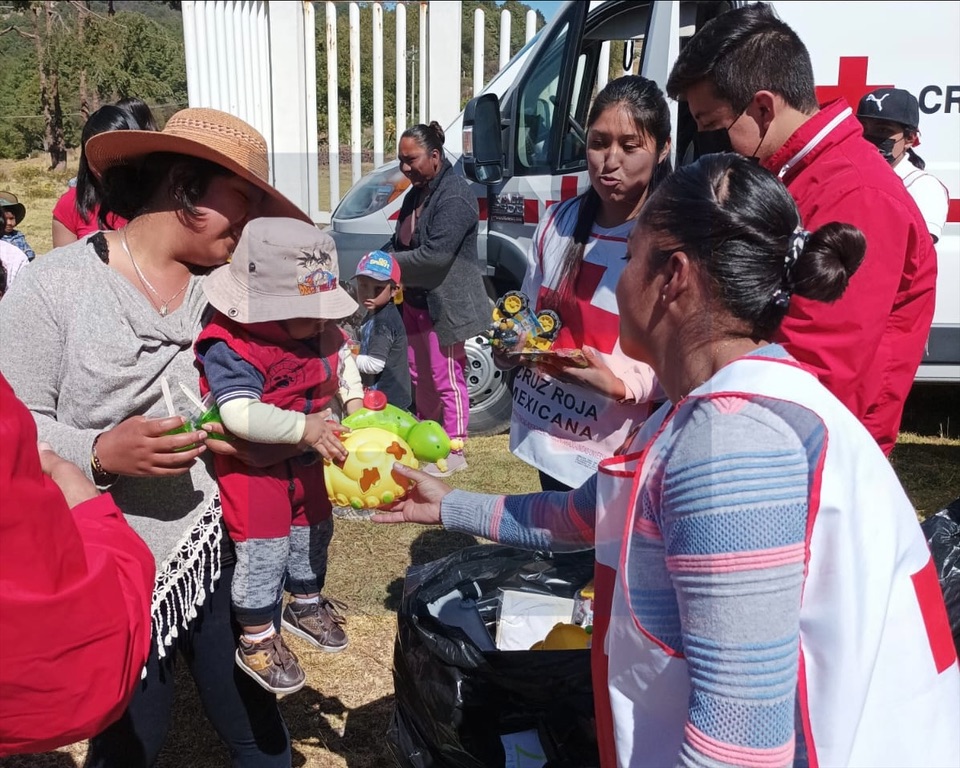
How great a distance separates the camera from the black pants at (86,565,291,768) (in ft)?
6.36

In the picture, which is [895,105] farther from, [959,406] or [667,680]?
[667,680]

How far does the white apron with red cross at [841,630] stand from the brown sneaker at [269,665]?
3.52 feet

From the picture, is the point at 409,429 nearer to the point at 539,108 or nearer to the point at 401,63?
the point at 539,108

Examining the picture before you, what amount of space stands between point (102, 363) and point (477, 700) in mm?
1056

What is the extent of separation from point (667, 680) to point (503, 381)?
4445 mm

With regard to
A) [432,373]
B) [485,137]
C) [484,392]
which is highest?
[485,137]

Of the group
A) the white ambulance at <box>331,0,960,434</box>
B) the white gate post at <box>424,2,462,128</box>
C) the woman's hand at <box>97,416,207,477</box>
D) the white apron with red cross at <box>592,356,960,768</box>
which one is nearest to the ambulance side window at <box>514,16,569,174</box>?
the white ambulance at <box>331,0,960,434</box>

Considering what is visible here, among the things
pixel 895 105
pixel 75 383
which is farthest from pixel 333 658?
pixel 895 105

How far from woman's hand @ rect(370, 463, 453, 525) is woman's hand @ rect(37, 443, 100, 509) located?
623 mm

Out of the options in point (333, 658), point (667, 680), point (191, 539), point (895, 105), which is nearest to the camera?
point (667, 680)

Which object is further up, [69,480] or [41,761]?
[69,480]

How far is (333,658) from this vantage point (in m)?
3.40

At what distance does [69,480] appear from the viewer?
1.50m

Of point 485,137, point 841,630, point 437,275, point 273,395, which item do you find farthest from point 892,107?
point 841,630
